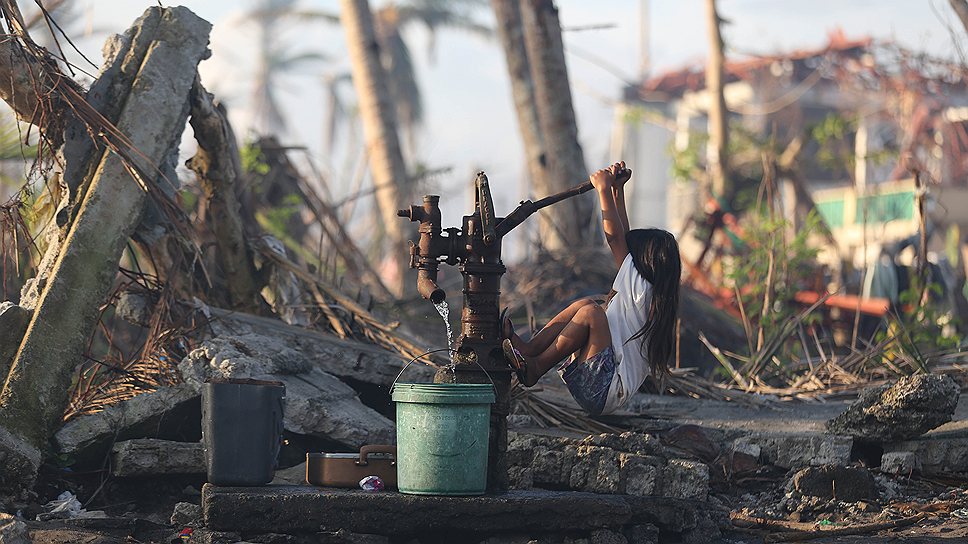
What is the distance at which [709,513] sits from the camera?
549 cm

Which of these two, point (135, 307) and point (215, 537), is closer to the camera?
point (215, 537)

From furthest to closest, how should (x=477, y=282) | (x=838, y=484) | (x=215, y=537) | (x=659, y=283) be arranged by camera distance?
1. (x=659, y=283)
2. (x=838, y=484)
3. (x=477, y=282)
4. (x=215, y=537)

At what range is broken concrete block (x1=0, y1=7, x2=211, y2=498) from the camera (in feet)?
19.6

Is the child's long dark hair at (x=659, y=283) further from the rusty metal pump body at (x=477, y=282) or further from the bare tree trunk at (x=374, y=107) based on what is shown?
the bare tree trunk at (x=374, y=107)

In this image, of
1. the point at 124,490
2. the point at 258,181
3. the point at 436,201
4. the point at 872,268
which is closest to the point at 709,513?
the point at 436,201

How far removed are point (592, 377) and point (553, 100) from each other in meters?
6.68

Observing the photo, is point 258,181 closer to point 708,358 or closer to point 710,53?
point 708,358

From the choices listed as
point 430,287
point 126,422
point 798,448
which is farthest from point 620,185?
point 126,422

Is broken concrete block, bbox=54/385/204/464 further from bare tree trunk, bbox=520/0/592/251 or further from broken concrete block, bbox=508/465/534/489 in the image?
bare tree trunk, bbox=520/0/592/251

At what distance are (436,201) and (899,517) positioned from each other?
8.79 feet

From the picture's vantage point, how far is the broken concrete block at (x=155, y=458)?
5.78 metres

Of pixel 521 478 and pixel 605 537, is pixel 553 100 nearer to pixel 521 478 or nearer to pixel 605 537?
pixel 521 478

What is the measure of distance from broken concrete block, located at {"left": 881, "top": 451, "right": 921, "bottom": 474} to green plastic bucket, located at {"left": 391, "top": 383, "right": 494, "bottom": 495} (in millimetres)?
2457

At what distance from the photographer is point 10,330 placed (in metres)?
6.13
